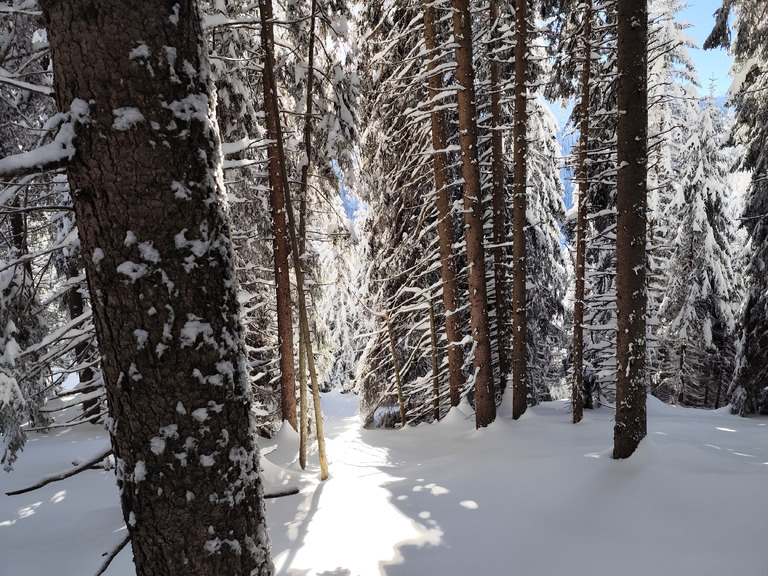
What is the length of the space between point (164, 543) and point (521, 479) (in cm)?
457

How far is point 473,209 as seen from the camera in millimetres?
7289

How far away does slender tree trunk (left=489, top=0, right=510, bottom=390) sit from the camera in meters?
9.26

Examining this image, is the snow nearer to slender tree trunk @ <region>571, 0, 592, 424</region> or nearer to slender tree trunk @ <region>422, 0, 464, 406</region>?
slender tree trunk @ <region>422, 0, 464, 406</region>

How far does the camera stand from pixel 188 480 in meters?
1.52

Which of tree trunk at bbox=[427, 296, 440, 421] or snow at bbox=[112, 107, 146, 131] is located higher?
snow at bbox=[112, 107, 146, 131]

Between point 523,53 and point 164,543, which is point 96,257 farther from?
point 523,53

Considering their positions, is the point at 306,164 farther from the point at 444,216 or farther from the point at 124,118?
the point at 124,118

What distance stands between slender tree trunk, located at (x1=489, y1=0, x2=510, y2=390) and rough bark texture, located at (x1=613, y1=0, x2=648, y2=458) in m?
3.74

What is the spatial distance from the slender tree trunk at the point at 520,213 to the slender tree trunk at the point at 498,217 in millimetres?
620

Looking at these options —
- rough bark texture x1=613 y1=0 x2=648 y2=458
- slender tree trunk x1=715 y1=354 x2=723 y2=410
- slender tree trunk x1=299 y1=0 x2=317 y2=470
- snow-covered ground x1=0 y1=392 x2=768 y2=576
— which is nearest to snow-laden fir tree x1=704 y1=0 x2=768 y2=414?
snow-covered ground x1=0 y1=392 x2=768 y2=576

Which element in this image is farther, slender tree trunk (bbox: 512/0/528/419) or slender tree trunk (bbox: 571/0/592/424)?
slender tree trunk (bbox: 571/0/592/424)

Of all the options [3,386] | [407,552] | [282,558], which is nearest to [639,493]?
[407,552]

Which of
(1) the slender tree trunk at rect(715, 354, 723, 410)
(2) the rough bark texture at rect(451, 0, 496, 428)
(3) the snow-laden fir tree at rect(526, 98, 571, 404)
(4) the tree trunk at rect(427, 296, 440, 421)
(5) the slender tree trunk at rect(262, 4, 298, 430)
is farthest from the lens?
(1) the slender tree trunk at rect(715, 354, 723, 410)

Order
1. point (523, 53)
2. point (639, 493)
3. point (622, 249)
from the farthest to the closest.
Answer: point (523, 53) → point (622, 249) → point (639, 493)
